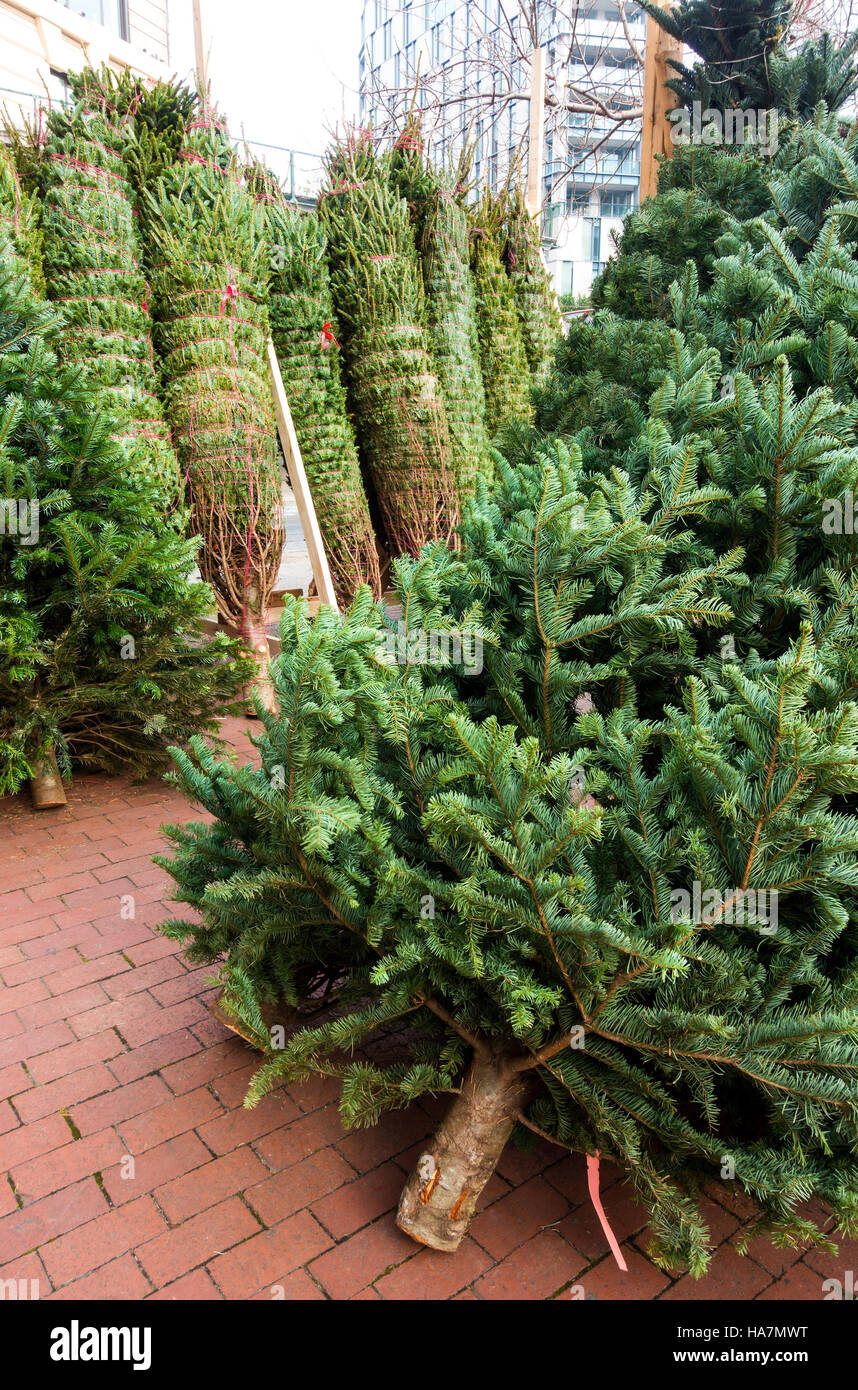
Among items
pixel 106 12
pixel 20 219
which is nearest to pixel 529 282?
pixel 20 219

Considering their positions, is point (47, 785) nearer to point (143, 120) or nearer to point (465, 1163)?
point (465, 1163)

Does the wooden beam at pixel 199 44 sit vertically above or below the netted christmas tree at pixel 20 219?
above

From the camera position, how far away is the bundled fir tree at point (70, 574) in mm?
3956

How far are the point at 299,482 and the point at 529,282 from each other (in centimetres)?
407

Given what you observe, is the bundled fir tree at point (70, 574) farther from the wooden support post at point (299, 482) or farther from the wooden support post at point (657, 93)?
the wooden support post at point (657, 93)

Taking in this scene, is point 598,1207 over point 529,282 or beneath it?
beneath

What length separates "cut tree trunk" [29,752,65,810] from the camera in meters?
4.47

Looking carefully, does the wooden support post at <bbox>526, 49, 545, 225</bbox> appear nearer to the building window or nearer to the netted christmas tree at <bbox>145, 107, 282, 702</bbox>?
the netted christmas tree at <bbox>145, 107, 282, 702</bbox>

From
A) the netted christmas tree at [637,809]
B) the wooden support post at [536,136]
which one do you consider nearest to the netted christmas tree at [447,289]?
the wooden support post at [536,136]

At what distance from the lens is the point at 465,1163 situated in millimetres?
2094

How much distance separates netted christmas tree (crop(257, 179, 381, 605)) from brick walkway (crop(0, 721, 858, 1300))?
404 cm

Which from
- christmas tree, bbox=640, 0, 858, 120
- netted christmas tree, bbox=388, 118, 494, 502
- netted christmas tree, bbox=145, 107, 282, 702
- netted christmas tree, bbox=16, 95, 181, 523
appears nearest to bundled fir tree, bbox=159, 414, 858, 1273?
christmas tree, bbox=640, 0, 858, 120

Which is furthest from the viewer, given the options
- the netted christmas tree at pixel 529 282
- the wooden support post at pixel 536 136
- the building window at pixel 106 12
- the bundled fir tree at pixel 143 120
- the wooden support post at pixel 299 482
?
the building window at pixel 106 12

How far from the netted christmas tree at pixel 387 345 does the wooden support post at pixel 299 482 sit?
66 cm
